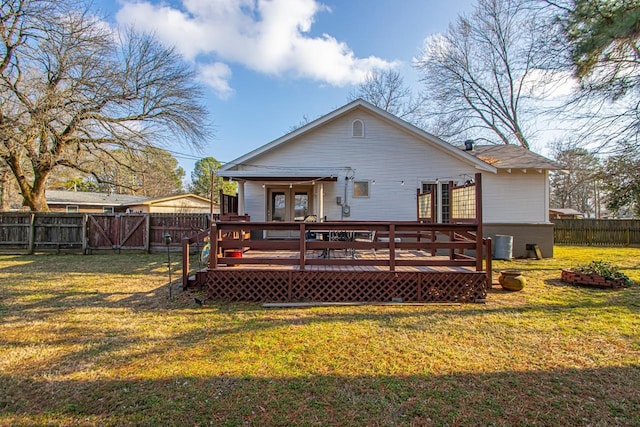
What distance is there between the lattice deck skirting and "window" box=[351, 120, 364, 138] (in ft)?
22.2

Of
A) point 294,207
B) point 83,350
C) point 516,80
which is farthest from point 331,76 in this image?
point 83,350

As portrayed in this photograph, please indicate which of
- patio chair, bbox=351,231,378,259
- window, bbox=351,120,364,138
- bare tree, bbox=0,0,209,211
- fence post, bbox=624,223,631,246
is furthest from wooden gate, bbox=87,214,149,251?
fence post, bbox=624,223,631,246

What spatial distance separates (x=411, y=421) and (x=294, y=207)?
9665mm

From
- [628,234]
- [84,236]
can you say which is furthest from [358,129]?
[628,234]

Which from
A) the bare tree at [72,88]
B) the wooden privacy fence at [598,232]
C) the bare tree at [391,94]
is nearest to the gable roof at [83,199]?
the bare tree at [72,88]

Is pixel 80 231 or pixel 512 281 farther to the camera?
pixel 80 231

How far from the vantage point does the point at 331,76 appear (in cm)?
1867

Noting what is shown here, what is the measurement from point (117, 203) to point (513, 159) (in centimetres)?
2871

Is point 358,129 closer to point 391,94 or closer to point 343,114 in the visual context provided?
point 343,114

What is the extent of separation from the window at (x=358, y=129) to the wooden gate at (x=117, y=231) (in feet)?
29.9

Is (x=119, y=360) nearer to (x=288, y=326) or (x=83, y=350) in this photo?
(x=83, y=350)

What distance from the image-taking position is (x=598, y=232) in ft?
53.1

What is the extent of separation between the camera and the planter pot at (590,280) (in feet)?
21.5

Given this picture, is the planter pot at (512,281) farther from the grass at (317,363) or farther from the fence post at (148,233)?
the fence post at (148,233)
